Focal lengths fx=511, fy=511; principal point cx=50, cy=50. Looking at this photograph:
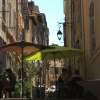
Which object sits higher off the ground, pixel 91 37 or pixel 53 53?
pixel 91 37

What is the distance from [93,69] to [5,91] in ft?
11.1

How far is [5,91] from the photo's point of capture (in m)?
18.9

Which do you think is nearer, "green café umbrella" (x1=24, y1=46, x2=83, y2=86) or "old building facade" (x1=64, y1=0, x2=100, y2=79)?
"old building facade" (x1=64, y1=0, x2=100, y2=79)

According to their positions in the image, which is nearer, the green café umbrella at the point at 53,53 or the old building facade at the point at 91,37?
the old building facade at the point at 91,37

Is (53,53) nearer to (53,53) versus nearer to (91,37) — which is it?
(53,53)

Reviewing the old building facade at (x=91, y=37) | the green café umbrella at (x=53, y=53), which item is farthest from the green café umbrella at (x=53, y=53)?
the old building facade at (x=91, y=37)

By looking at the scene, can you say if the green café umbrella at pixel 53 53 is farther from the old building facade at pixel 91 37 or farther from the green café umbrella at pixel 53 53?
the old building facade at pixel 91 37

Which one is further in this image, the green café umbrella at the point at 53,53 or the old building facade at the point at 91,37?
the green café umbrella at the point at 53,53

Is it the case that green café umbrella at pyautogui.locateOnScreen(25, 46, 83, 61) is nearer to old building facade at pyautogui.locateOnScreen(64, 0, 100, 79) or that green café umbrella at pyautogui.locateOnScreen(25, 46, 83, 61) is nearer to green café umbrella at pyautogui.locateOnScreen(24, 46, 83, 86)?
green café umbrella at pyautogui.locateOnScreen(24, 46, 83, 86)

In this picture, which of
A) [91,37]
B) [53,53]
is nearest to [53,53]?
[53,53]

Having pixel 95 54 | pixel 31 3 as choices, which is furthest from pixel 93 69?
pixel 31 3

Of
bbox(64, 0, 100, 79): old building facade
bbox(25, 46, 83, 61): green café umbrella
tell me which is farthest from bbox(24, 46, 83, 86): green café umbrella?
bbox(64, 0, 100, 79): old building facade

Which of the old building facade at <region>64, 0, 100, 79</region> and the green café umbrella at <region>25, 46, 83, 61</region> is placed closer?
the old building facade at <region>64, 0, 100, 79</region>

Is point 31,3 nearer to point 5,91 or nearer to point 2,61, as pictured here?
point 2,61
